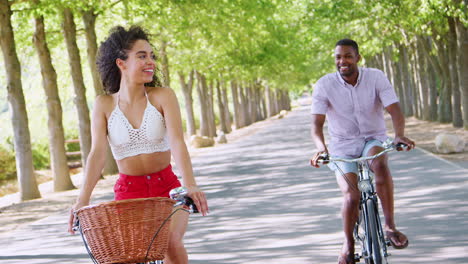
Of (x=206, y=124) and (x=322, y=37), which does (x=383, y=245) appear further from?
(x=206, y=124)

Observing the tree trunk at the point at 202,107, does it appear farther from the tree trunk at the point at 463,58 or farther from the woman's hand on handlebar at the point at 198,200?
the woman's hand on handlebar at the point at 198,200

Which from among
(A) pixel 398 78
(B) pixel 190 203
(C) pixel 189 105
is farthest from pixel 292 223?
(A) pixel 398 78

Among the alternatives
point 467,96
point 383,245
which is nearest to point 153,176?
point 383,245

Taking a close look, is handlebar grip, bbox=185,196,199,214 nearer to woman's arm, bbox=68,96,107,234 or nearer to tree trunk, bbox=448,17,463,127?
woman's arm, bbox=68,96,107,234

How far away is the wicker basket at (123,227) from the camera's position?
325 centimetres

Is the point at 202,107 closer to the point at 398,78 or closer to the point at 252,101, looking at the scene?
the point at 398,78

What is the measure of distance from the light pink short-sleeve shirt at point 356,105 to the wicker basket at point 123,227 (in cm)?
293

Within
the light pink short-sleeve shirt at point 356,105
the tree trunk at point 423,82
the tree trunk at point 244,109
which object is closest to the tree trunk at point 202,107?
the tree trunk at point 423,82

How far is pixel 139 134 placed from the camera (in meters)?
4.04

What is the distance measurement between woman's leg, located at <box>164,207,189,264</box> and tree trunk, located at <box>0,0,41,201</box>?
46.9ft

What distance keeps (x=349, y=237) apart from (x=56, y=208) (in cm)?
1038

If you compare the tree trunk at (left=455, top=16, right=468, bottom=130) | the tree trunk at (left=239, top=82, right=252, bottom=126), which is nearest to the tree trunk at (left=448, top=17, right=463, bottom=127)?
the tree trunk at (left=455, top=16, right=468, bottom=130)

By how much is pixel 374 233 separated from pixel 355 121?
970mm

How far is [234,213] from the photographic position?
11.2 meters
